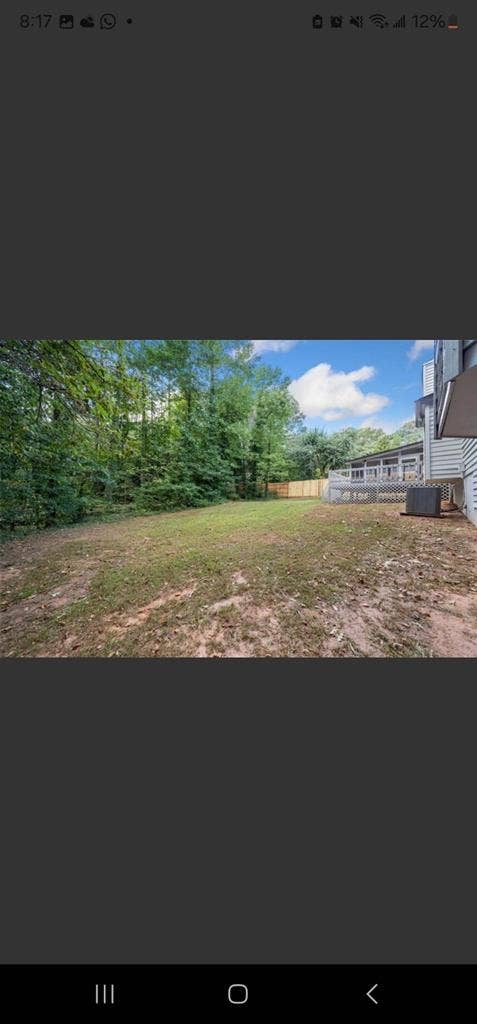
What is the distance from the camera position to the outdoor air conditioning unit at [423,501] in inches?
82.5

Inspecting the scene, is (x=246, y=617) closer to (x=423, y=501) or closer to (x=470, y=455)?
(x=423, y=501)

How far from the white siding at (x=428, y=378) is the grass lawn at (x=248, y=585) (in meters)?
0.87

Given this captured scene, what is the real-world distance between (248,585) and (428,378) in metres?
1.84

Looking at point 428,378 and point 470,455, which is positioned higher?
point 428,378

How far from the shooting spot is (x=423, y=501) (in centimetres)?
212

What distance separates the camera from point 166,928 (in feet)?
2.90

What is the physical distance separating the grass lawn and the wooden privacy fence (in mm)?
80

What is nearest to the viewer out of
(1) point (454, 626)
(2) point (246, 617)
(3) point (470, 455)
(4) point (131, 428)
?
(1) point (454, 626)
